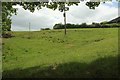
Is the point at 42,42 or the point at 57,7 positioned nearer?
the point at 57,7

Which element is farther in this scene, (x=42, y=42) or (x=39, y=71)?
(x=42, y=42)

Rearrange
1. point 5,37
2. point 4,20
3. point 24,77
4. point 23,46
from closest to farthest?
point 24,77 → point 4,20 → point 23,46 → point 5,37

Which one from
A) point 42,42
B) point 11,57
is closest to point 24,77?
point 11,57

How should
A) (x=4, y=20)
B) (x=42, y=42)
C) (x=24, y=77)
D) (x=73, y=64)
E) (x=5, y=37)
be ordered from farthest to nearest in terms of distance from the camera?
(x=5, y=37) → (x=42, y=42) → (x=4, y=20) → (x=73, y=64) → (x=24, y=77)

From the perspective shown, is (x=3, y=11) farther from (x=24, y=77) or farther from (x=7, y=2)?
(x=24, y=77)

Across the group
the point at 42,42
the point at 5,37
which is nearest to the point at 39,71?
the point at 42,42

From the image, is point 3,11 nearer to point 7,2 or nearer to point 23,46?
point 7,2

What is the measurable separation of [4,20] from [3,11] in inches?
122

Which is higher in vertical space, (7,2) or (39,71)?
(7,2)

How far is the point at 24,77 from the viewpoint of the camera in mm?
26109

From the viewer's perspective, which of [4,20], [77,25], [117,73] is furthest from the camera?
[77,25]

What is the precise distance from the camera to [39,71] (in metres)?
27.0

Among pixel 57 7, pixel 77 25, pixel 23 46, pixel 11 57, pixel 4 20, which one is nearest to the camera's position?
pixel 57 7

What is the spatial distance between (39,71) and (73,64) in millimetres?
3123
